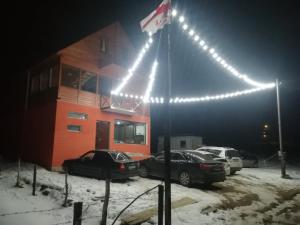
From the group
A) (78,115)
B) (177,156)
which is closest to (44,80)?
(78,115)

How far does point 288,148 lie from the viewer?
38.3 m

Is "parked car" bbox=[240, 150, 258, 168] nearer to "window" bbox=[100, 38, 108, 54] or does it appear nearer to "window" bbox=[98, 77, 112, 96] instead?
"window" bbox=[98, 77, 112, 96]

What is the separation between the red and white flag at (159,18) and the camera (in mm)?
6459

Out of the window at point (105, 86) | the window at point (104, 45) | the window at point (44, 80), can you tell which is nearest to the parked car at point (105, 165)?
the window at point (105, 86)

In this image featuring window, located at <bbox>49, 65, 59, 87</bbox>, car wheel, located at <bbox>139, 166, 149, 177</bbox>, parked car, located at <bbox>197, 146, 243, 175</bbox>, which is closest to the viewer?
car wheel, located at <bbox>139, 166, 149, 177</bbox>

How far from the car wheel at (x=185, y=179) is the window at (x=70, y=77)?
9.13 metres

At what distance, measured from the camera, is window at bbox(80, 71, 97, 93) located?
57.3 ft

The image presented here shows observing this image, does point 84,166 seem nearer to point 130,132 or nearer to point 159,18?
point 130,132

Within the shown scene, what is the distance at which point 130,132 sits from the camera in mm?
20359

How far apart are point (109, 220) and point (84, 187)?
3.79 meters

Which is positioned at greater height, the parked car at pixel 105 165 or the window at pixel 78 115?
the window at pixel 78 115

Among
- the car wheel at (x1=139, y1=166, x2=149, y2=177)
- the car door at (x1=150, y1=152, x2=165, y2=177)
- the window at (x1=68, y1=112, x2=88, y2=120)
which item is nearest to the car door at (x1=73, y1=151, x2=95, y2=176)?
the car wheel at (x1=139, y1=166, x2=149, y2=177)

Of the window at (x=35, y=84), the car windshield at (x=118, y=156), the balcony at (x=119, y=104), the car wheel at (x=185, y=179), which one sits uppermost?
the window at (x=35, y=84)

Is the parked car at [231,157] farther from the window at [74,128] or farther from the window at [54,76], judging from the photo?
the window at [54,76]
